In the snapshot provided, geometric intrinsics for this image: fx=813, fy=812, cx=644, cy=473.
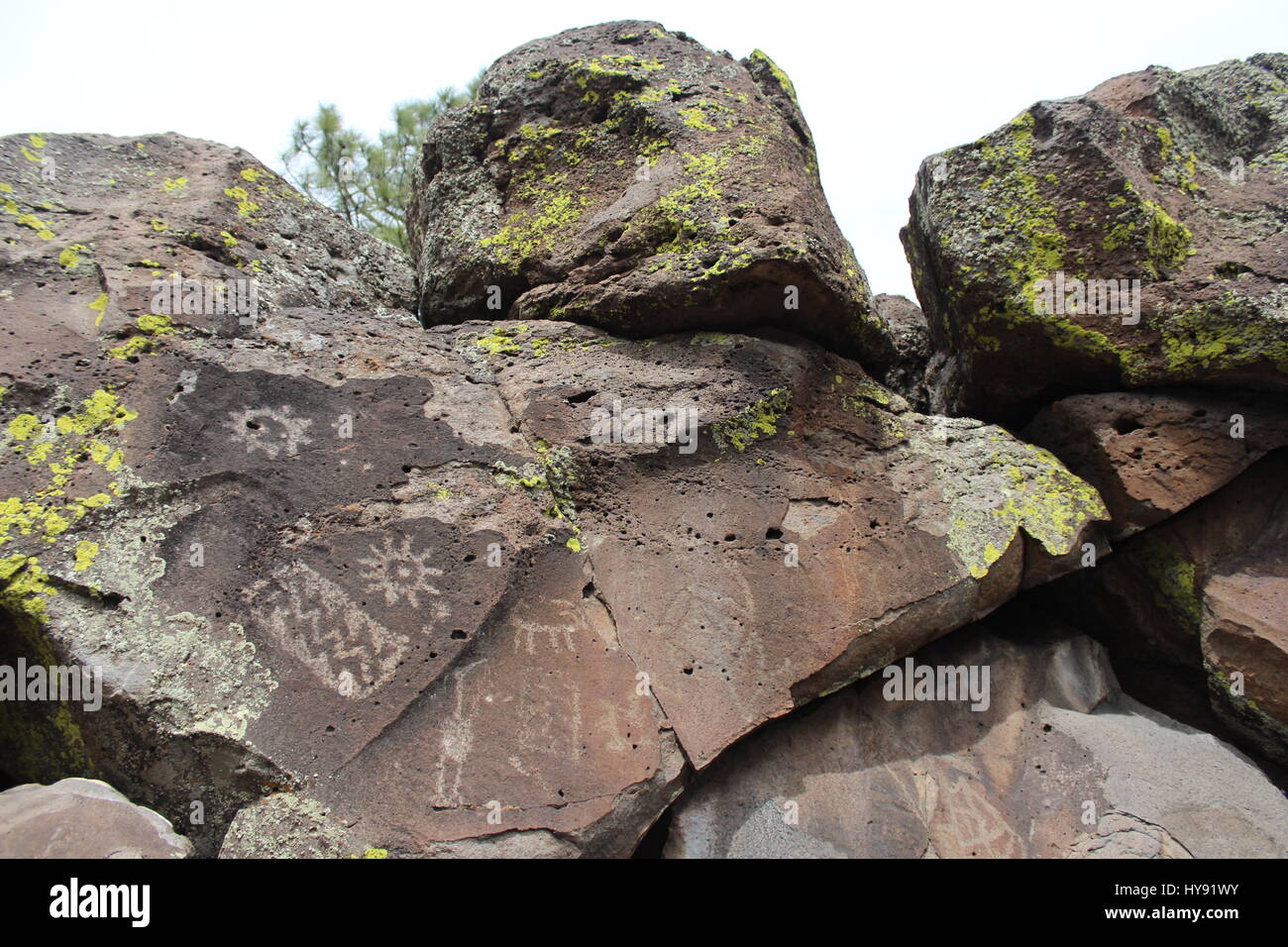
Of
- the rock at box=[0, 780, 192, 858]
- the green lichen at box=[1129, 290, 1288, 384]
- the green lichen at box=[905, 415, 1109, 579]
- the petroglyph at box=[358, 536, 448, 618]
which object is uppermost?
the green lichen at box=[1129, 290, 1288, 384]

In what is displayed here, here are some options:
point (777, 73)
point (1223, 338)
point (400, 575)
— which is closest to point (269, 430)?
point (400, 575)

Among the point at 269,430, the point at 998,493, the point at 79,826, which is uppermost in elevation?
the point at 269,430

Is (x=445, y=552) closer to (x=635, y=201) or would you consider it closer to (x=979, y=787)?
(x=635, y=201)

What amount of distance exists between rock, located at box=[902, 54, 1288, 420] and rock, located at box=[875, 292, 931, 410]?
2.25 feet

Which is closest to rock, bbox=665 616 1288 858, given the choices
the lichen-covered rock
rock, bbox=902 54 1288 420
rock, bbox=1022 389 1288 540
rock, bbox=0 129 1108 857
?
rock, bbox=0 129 1108 857

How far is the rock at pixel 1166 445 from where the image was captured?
4551 millimetres

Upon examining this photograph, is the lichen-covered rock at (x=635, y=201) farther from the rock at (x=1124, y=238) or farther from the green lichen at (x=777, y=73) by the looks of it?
the rock at (x=1124, y=238)

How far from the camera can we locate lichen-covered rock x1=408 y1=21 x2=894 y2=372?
15.1 feet

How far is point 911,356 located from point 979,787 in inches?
139

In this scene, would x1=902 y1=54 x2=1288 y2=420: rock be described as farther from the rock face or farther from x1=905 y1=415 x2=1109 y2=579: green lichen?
x1=905 y1=415 x2=1109 y2=579: green lichen

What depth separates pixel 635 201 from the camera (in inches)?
191

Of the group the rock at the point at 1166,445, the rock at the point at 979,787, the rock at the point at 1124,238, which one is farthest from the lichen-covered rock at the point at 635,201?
the rock at the point at 979,787

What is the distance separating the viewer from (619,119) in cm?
520

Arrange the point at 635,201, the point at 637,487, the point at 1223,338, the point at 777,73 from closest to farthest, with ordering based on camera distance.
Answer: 1. the point at 637,487
2. the point at 1223,338
3. the point at 635,201
4. the point at 777,73
